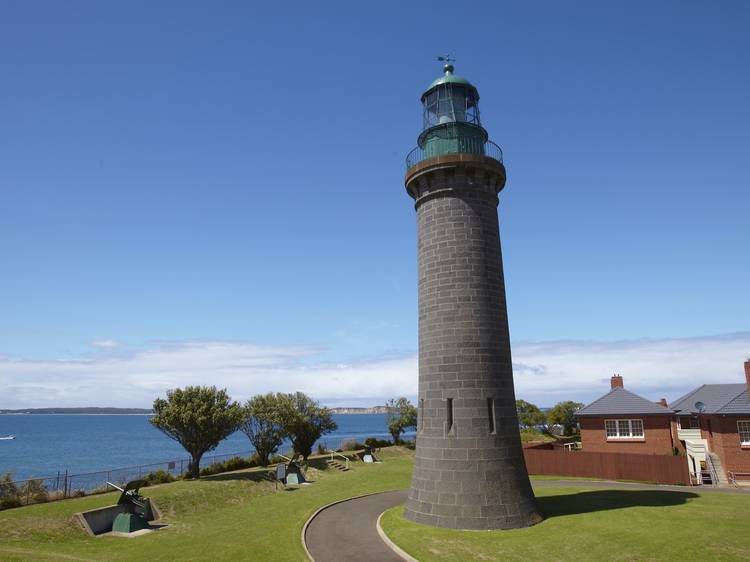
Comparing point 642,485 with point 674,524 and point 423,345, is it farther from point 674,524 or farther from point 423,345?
point 423,345

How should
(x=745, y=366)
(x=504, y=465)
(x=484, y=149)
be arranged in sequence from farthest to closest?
(x=745, y=366) < (x=484, y=149) < (x=504, y=465)

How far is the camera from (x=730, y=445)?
2944cm

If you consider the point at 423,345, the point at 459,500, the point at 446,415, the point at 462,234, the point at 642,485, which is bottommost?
the point at 642,485

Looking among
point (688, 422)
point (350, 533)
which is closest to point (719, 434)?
point (688, 422)

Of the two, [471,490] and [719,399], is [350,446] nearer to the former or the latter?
[719,399]

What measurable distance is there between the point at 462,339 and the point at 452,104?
10.3 meters

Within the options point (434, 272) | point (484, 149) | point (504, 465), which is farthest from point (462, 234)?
point (504, 465)

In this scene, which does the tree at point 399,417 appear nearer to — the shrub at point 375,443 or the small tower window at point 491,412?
the shrub at point 375,443

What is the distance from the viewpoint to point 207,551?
16.1 metres

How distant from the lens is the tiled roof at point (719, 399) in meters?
29.6

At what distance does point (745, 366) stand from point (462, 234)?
25179 mm

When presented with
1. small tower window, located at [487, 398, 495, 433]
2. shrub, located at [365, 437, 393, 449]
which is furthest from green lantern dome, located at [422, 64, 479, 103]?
shrub, located at [365, 437, 393, 449]

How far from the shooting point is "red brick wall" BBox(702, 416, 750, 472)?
2894cm

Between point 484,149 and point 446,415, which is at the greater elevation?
point 484,149
